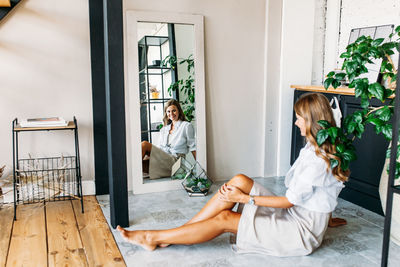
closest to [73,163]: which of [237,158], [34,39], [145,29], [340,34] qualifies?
[34,39]

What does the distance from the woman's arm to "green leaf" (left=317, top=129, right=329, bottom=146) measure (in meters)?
0.39

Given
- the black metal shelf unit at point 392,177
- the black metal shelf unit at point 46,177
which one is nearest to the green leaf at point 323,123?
the black metal shelf unit at point 392,177

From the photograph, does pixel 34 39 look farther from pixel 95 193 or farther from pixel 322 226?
pixel 322 226

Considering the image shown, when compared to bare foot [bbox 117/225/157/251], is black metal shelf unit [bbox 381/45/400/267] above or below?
above

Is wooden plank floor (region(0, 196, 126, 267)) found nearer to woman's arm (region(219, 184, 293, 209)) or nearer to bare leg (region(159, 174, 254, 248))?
bare leg (region(159, 174, 254, 248))

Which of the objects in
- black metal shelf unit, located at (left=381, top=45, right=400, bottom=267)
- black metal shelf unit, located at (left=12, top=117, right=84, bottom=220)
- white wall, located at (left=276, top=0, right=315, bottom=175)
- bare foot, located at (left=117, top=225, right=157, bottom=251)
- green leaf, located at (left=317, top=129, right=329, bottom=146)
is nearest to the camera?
black metal shelf unit, located at (left=381, top=45, right=400, bottom=267)

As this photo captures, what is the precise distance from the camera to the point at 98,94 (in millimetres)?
3551

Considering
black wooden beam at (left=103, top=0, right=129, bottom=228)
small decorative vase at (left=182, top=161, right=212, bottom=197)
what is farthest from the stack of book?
small decorative vase at (left=182, top=161, right=212, bottom=197)

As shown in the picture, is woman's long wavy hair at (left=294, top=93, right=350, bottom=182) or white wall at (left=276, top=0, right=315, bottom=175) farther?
white wall at (left=276, top=0, right=315, bottom=175)

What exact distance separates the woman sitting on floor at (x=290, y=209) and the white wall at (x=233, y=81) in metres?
1.65

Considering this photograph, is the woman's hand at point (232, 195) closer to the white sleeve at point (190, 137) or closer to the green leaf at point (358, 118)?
the green leaf at point (358, 118)

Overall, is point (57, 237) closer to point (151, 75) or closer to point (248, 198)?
point (248, 198)

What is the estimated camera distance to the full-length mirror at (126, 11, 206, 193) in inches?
143

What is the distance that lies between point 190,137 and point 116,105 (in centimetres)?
129
